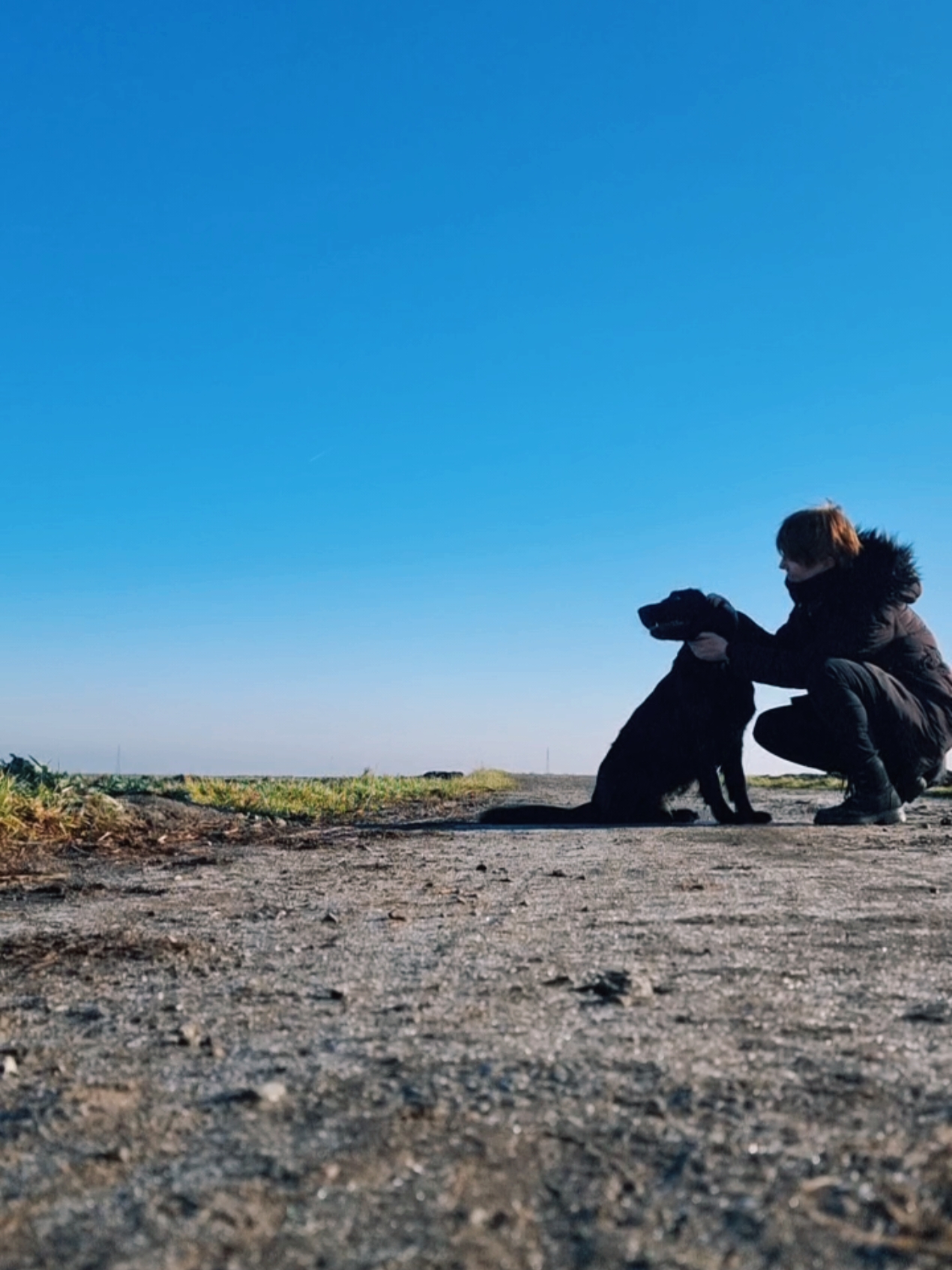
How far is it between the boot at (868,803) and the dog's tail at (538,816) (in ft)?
4.17

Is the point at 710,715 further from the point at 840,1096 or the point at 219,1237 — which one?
the point at 219,1237

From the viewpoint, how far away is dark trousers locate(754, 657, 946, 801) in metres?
5.21

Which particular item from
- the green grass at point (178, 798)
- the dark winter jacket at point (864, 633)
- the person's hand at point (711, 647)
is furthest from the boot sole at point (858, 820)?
the green grass at point (178, 798)

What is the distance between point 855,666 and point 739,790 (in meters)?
0.98

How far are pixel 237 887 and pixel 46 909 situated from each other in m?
0.51

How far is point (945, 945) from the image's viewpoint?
181 cm

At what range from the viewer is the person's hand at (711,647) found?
5430 mm

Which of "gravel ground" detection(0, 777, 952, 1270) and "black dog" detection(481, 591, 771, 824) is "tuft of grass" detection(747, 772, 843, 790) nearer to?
"black dog" detection(481, 591, 771, 824)

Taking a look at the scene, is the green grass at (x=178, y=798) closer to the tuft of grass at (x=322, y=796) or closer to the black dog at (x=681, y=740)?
the tuft of grass at (x=322, y=796)

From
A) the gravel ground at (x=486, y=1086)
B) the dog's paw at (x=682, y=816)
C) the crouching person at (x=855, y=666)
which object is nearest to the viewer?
the gravel ground at (x=486, y=1086)

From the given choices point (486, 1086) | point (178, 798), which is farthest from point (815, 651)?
point (486, 1086)

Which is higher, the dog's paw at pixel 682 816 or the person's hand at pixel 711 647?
the person's hand at pixel 711 647

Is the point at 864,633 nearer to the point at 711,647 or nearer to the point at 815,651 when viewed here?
the point at 815,651

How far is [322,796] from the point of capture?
29.2 ft
